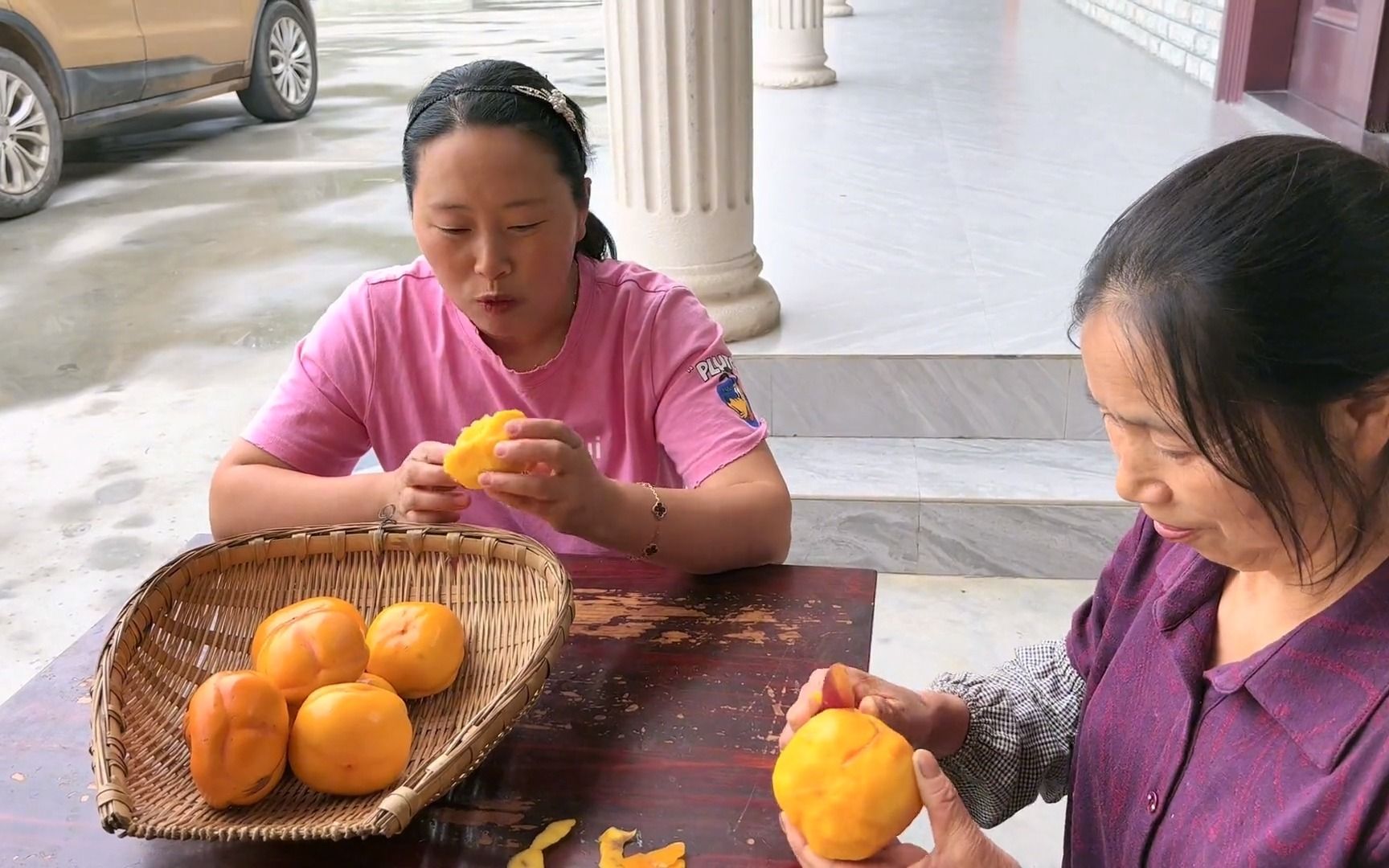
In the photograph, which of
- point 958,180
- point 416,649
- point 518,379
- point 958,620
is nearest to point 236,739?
point 416,649

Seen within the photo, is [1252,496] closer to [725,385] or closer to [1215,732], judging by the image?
[1215,732]

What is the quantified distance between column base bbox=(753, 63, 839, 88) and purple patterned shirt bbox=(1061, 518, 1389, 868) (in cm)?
723

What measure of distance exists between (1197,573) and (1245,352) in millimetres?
308

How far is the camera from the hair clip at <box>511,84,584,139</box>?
58.9 inches

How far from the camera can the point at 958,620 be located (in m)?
2.81

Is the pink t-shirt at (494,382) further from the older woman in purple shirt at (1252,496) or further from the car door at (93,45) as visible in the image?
the car door at (93,45)

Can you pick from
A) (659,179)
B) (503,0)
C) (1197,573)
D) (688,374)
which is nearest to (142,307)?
(659,179)

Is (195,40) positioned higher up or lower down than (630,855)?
higher up

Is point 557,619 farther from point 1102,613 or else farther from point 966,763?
point 1102,613

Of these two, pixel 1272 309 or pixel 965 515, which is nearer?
pixel 1272 309

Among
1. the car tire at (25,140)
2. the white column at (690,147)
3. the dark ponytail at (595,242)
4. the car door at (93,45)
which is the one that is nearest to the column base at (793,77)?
the car door at (93,45)

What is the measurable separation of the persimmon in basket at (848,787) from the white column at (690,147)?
248 cm

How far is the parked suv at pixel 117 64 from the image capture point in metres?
5.98

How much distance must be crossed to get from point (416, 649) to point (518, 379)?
596mm
